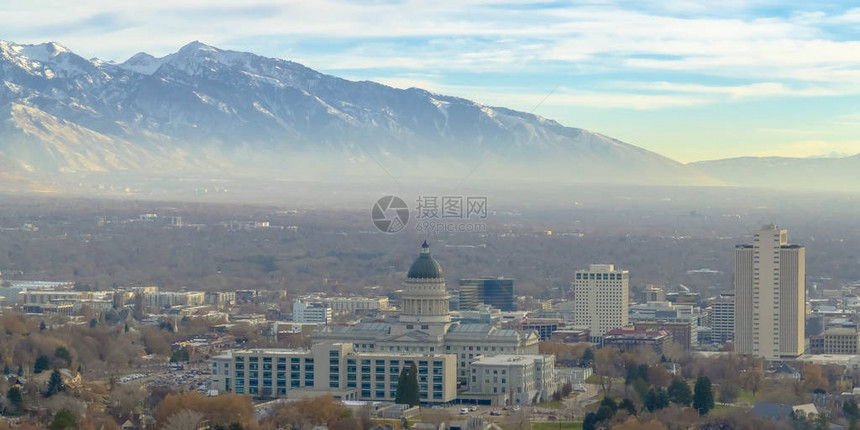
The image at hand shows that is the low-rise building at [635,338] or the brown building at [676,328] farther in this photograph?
the brown building at [676,328]

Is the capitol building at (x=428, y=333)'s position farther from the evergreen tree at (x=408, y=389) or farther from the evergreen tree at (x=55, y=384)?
the evergreen tree at (x=55, y=384)

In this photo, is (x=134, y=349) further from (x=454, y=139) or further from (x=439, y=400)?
(x=454, y=139)

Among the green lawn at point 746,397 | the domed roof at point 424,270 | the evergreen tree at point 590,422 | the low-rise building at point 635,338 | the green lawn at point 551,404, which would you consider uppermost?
the domed roof at point 424,270

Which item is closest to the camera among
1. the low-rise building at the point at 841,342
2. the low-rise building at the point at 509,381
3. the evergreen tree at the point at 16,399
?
the evergreen tree at the point at 16,399

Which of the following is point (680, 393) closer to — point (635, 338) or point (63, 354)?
point (63, 354)

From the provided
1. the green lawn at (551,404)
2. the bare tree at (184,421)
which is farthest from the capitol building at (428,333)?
the bare tree at (184,421)

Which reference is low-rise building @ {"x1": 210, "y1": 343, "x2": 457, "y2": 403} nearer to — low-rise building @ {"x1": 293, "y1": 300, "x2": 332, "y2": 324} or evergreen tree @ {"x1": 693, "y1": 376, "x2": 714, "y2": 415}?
evergreen tree @ {"x1": 693, "y1": 376, "x2": 714, "y2": 415}

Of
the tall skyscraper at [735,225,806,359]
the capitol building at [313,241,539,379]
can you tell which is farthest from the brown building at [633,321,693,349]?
the capitol building at [313,241,539,379]
